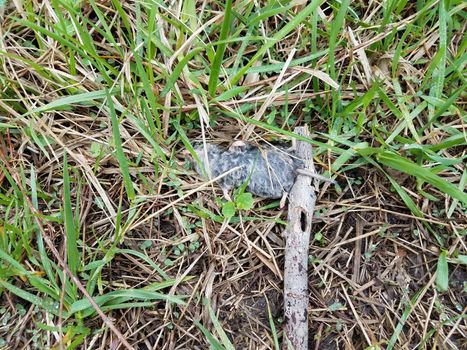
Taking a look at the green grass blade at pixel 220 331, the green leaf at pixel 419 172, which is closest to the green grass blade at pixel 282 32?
the green leaf at pixel 419 172

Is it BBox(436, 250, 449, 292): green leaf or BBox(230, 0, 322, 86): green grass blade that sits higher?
BBox(230, 0, 322, 86): green grass blade

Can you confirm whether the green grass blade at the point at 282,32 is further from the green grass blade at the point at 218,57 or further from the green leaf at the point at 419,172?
the green leaf at the point at 419,172

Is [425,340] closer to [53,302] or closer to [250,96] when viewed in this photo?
[250,96]

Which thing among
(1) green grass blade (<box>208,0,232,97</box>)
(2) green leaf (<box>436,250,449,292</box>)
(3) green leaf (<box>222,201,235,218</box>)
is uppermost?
(1) green grass blade (<box>208,0,232,97</box>)

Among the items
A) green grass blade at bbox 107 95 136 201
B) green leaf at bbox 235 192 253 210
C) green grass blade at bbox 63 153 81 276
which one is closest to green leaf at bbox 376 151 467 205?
green leaf at bbox 235 192 253 210

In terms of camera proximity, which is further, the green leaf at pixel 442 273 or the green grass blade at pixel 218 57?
the green leaf at pixel 442 273

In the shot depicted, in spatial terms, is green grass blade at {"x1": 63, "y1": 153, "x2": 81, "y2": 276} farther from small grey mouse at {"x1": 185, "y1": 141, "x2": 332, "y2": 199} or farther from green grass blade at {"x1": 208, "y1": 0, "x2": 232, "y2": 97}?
green grass blade at {"x1": 208, "y1": 0, "x2": 232, "y2": 97}

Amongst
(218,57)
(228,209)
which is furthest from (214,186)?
(218,57)

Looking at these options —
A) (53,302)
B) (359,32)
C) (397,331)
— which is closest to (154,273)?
(53,302)

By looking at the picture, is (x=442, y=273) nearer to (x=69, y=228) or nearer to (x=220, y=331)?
(x=220, y=331)
